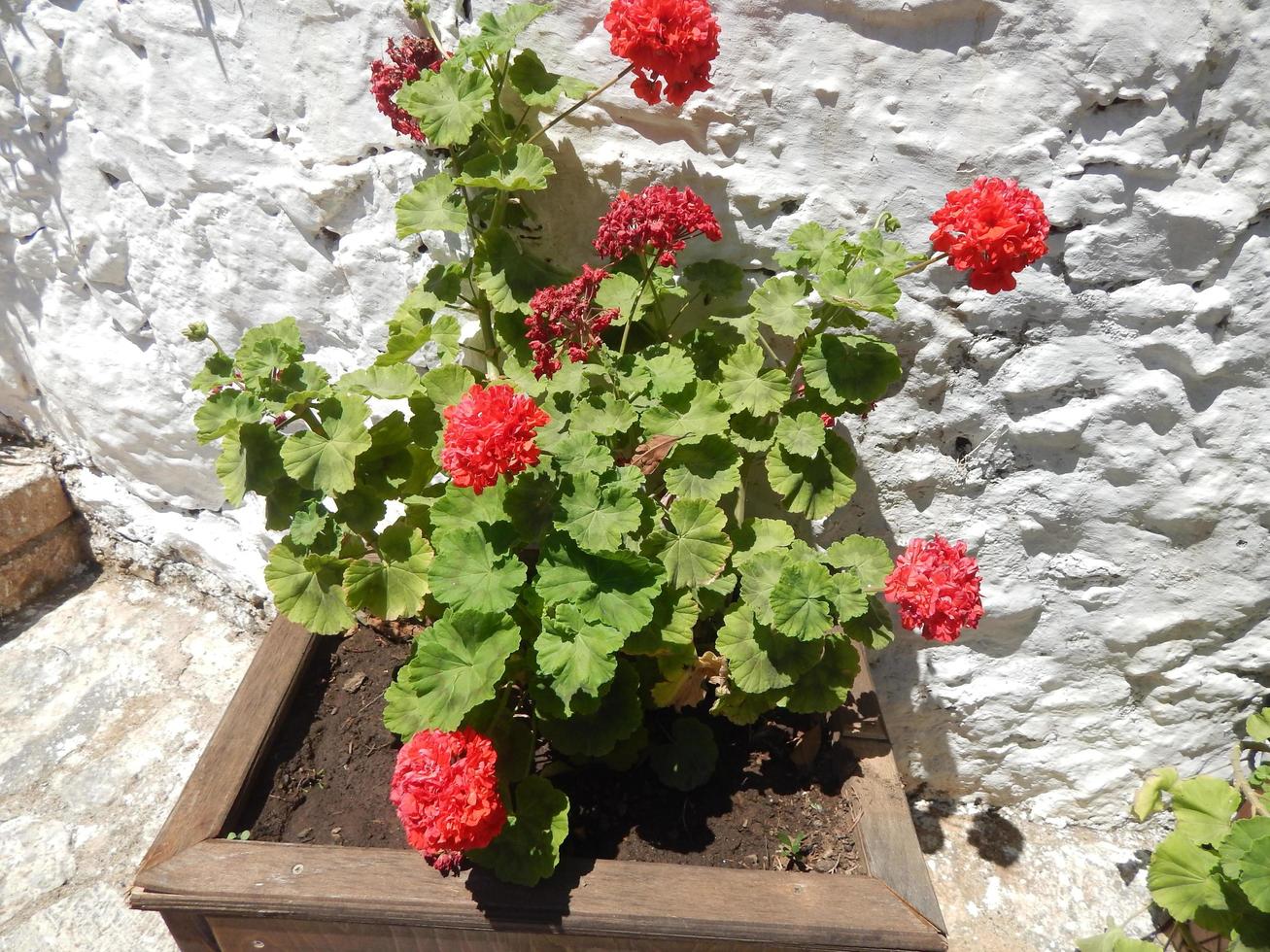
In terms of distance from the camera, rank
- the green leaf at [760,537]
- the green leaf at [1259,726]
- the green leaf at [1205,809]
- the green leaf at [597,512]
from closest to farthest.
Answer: the green leaf at [597,512] → the green leaf at [760,537] → the green leaf at [1205,809] → the green leaf at [1259,726]

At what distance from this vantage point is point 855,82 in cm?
148

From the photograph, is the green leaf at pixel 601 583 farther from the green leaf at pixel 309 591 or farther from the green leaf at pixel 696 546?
the green leaf at pixel 309 591

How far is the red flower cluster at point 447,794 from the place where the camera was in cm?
123

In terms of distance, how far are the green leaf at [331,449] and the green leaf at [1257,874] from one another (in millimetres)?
1557

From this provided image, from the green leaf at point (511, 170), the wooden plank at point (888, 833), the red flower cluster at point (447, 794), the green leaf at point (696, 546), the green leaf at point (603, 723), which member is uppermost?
the green leaf at point (511, 170)

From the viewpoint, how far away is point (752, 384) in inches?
61.1

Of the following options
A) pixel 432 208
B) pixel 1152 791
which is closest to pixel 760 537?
pixel 432 208

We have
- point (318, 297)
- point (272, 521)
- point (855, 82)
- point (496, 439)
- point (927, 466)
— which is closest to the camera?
point (496, 439)

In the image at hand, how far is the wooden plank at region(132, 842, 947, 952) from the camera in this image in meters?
1.33

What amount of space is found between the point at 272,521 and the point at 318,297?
0.65m

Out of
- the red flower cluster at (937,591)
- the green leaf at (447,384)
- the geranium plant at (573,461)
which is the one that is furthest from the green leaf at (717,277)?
the red flower cluster at (937,591)

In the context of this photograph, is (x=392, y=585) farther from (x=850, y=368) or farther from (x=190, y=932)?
(x=850, y=368)

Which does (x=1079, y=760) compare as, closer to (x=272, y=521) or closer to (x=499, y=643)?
(x=499, y=643)

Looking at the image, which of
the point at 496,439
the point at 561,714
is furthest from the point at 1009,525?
the point at 496,439
